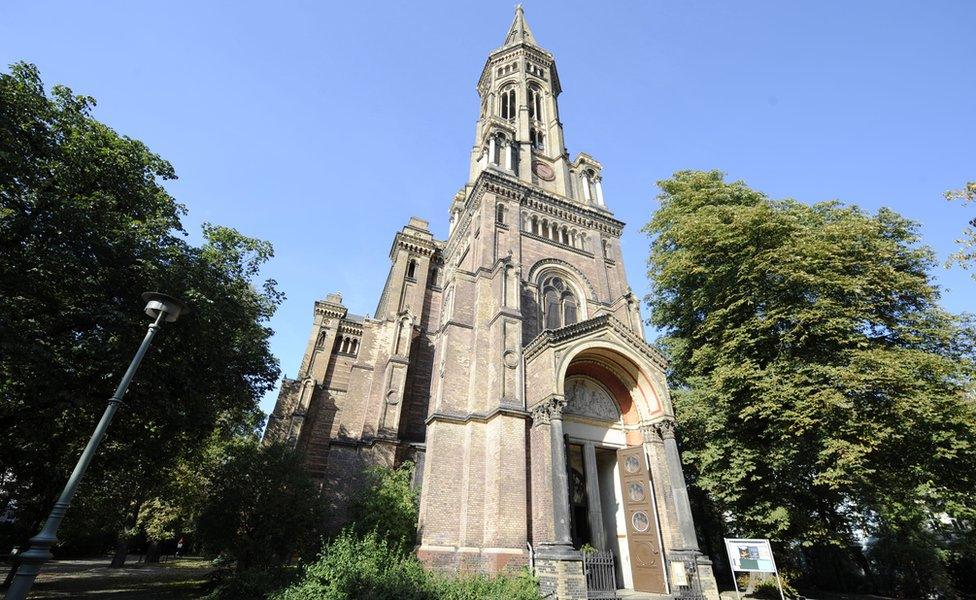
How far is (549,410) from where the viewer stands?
14688mm

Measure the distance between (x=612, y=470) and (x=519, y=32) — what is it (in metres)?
34.7

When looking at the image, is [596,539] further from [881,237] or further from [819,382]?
[881,237]

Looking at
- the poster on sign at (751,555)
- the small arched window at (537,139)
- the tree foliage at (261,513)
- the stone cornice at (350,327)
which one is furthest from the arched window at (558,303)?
the stone cornice at (350,327)

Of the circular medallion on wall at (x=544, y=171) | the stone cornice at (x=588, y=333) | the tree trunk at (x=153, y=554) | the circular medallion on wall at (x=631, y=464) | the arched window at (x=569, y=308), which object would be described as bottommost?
the tree trunk at (x=153, y=554)

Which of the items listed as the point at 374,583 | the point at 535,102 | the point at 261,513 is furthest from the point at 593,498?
the point at 535,102

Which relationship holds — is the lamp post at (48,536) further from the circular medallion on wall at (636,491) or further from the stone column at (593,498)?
the circular medallion on wall at (636,491)

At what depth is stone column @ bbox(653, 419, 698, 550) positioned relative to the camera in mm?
14203

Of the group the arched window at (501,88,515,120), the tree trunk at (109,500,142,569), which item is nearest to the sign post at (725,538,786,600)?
the arched window at (501,88,515,120)

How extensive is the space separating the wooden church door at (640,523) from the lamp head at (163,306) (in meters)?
14.9

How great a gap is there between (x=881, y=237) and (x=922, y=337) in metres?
4.28

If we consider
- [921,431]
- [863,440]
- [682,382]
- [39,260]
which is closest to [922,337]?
[921,431]

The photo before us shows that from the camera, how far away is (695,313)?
1906 centimetres

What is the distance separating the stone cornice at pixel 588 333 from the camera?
16.1 meters

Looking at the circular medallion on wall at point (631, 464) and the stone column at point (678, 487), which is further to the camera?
the circular medallion on wall at point (631, 464)
